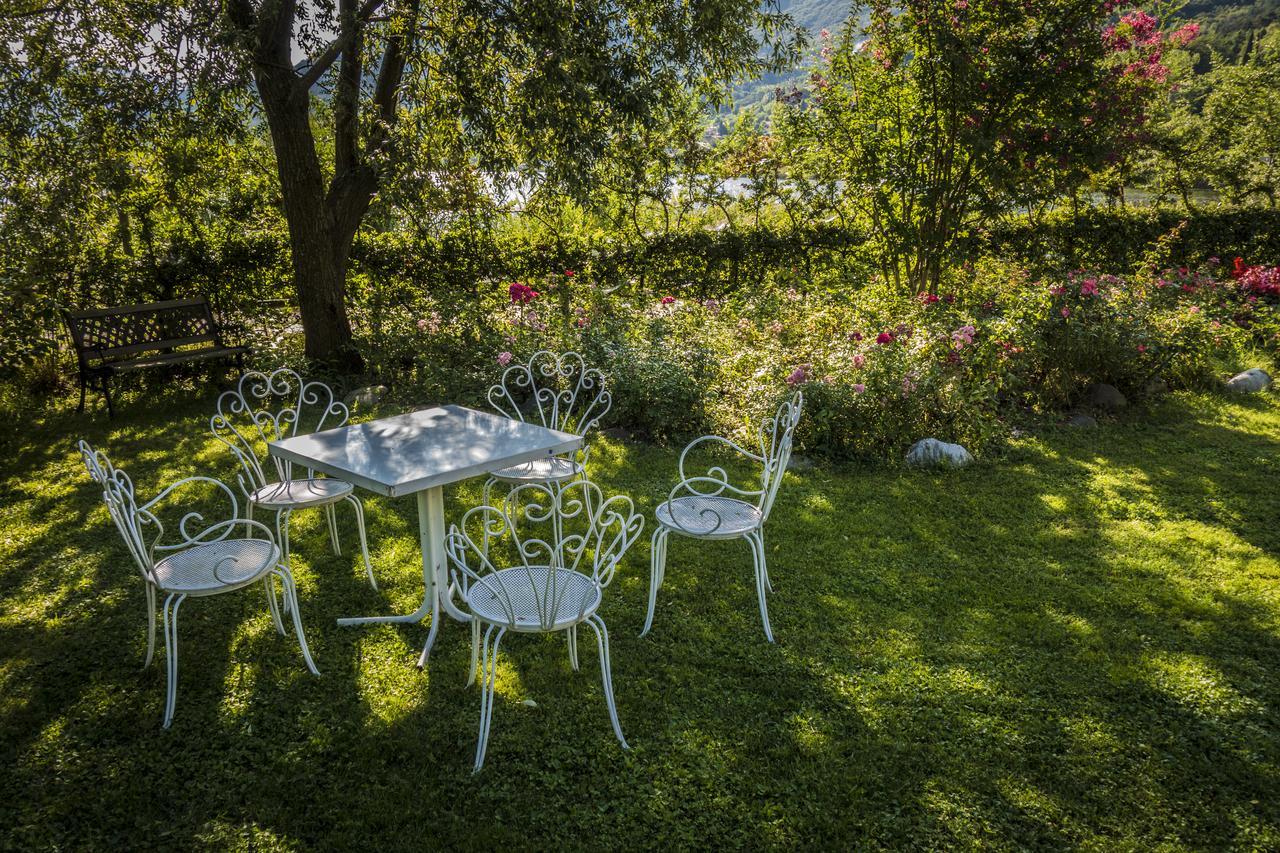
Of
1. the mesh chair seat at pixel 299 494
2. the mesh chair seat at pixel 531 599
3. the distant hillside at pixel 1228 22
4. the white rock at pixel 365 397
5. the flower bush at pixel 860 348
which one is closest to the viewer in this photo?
the mesh chair seat at pixel 531 599

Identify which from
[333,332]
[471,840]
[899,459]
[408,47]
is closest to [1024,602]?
[899,459]

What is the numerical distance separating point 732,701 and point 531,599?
0.90 meters

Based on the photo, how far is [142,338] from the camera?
6938mm

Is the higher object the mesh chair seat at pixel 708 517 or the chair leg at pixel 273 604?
the mesh chair seat at pixel 708 517

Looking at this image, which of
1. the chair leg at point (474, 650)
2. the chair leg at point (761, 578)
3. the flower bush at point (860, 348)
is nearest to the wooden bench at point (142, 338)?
the flower bush at point (860, 348)

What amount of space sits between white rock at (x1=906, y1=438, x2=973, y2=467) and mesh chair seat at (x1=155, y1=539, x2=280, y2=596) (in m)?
4.03

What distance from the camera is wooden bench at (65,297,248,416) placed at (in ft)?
20.9

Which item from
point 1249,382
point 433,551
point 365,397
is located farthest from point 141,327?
point 1249,382

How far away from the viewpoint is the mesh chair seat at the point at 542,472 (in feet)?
12.1

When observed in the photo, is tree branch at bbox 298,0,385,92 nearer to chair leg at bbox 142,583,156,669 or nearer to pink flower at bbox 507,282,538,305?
pink flower at bbox 507,282,538,305

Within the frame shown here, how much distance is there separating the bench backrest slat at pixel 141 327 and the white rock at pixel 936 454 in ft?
22.2

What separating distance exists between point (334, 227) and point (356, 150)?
2.58 ft

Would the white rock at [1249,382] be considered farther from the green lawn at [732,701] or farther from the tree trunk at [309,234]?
the tree trunk at [309,234]

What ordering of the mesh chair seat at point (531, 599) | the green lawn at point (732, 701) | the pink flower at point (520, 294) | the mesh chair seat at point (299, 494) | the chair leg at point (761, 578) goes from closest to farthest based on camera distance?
1. the green lawn at point (732, 701)
2. the mesh chair seat at point (531, 599)
3. the chair leg at point (761, 578)
4. the mesh chair seat at point (299, 494)
5. the pink flower at point (520, 294)
